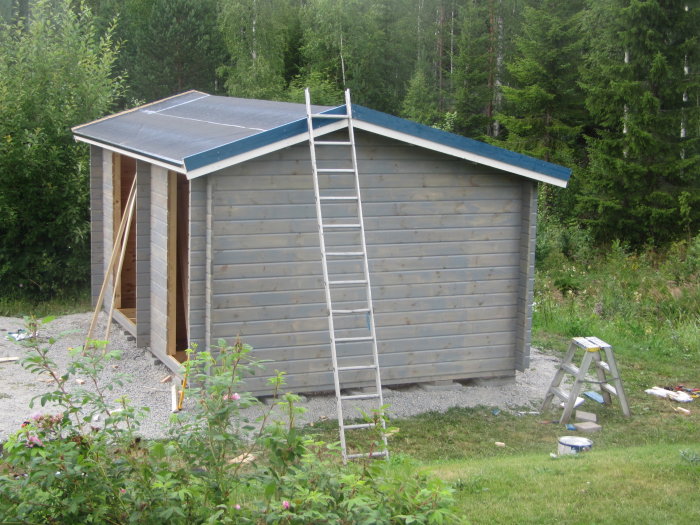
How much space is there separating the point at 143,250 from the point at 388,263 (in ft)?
10.1

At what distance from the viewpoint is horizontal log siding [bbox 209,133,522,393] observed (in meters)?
8.78

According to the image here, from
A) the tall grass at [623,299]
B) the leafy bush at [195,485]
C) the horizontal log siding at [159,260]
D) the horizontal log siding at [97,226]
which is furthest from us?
the horizontal log siding at [97,226]

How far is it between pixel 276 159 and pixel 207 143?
0.70 m

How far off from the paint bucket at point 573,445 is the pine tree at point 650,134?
1772cm

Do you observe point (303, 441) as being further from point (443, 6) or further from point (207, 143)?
point (443, 6)

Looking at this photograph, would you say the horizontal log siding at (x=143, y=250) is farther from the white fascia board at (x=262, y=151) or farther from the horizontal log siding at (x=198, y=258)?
the white fascia board at (x=262, y=151)

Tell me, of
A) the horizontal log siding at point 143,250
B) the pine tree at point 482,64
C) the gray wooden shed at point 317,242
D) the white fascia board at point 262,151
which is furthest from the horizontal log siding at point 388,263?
the pine tree at point 482,64

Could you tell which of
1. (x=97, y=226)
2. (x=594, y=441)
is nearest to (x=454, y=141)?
(x=594, y=441)

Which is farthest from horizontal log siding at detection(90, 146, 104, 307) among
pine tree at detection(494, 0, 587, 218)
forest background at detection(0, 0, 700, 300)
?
pine tree at detection(494, 0, 587, 218)

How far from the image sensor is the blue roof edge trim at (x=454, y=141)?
8883 millimetres

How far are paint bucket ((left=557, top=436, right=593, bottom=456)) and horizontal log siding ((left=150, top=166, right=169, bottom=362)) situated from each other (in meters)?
4.52

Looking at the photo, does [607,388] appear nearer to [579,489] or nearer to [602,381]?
[602,381]

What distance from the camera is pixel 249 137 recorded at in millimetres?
8312

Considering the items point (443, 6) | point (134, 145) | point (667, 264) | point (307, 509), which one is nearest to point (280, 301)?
point (134, 145)
